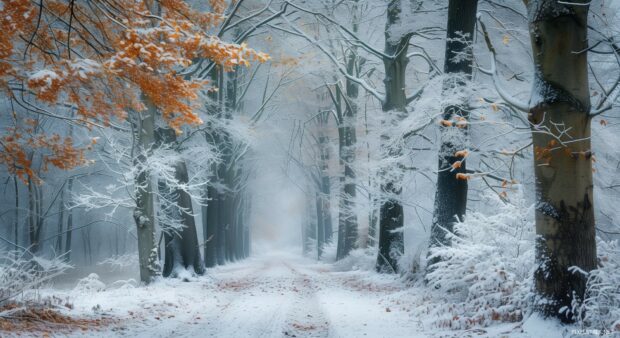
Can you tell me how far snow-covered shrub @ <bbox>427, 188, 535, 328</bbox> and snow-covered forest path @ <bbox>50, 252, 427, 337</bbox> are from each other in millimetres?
943

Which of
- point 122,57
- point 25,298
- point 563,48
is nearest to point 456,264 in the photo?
point 563,48

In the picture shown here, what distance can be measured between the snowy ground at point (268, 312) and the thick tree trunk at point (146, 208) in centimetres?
64

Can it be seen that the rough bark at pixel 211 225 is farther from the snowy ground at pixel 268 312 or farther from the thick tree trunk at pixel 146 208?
the snowy ground at pixel 268 312

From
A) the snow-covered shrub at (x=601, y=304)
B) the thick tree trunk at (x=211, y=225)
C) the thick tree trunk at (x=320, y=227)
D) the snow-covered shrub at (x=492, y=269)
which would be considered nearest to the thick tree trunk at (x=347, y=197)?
the thick tree trunk at (x=211, y=225)

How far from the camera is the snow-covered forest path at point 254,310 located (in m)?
6.36

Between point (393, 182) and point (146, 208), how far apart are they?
7356mm

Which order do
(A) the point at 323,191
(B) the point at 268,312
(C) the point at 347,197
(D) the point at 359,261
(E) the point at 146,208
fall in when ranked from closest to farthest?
(B) the point at 268,312
(E) the point at 146,208
(D) the point at 359,261
(C) the point at 347,197
(A) the point at 323,191

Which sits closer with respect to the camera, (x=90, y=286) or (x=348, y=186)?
(x=90, y=286)

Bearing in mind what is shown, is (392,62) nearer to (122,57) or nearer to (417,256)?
(417,256)

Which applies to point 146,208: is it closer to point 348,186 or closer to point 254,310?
point 254,310

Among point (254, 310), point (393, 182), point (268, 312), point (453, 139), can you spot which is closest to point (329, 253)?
point (393, 182)

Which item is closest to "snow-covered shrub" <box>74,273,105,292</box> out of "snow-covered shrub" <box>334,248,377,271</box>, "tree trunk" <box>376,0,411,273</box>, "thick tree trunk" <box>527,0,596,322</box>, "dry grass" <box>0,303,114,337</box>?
"dry grass" <box>0,303,114,337</box>

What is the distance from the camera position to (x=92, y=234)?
45.3 metres

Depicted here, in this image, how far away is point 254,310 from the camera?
812 cm
